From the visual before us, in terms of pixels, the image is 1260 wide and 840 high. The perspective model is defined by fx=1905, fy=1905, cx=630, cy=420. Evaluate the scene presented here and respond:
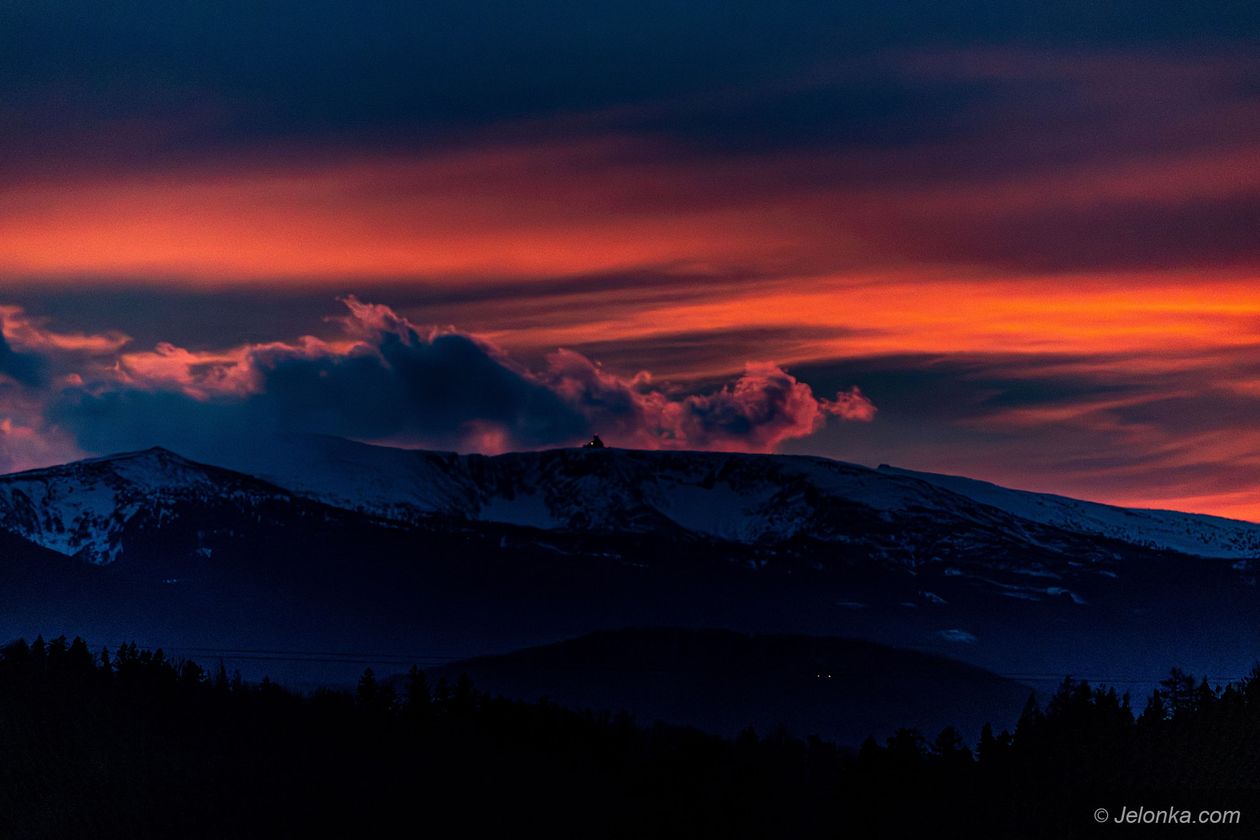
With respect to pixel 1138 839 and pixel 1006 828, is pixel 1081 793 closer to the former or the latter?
pixel 1006 828

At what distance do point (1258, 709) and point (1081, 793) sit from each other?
20515 millimetres

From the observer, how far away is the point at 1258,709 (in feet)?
652

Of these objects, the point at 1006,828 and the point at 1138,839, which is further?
the point at 1006,828

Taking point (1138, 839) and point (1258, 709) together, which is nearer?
point (1138, 839)

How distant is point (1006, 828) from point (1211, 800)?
26.9m

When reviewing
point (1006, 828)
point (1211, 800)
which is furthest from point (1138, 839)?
point (1006, 828)

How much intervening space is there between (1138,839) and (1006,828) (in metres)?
29.5

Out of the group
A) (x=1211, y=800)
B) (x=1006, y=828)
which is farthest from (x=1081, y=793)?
(x=1211, y=800)

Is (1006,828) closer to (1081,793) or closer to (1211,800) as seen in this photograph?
(1081,793)

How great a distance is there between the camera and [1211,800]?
172500 mm

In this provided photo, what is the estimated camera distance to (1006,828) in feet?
637

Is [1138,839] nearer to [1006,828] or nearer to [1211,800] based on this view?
[1211,800]

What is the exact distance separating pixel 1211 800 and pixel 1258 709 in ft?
96.6

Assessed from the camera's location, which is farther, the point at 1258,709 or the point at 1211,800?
the point at 1258,709
